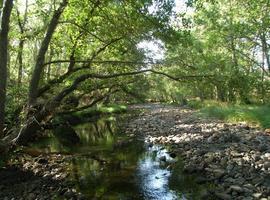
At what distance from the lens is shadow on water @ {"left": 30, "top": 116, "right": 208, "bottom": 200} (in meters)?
10.0

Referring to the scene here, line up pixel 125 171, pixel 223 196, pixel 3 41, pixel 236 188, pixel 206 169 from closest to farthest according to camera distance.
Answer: pixel 223 196
pixel 236 188
pixel 206 169
pixel 3 41
pixel 125 171

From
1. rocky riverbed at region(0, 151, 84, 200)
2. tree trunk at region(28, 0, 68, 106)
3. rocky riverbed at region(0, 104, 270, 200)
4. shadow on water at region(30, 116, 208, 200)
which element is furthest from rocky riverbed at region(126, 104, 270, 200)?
tree trunk at region(28, 0, 68, 106)

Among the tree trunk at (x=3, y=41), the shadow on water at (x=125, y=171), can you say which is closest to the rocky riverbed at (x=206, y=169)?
the shadow on water at (x=125, y=171)

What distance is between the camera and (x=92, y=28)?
14836 millimetres

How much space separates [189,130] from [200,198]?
12.1m

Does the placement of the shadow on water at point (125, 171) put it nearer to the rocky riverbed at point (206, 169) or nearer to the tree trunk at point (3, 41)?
the rocky riverbed at point (206, 169)

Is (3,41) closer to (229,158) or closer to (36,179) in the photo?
(36,179)

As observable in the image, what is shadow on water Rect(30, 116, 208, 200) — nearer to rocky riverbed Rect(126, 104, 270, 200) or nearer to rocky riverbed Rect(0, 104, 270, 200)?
rocky riverbed Rect(0, 104, 270, 200)

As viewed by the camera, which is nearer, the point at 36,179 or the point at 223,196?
the point at 223,196

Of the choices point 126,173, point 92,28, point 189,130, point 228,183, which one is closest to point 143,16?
point 92,28

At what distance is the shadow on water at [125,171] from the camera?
32.9ft

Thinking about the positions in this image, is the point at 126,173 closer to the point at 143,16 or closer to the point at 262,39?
the point at 143,16

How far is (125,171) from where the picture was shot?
12.5 metres

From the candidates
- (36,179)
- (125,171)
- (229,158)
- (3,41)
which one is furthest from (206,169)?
(3,41)
